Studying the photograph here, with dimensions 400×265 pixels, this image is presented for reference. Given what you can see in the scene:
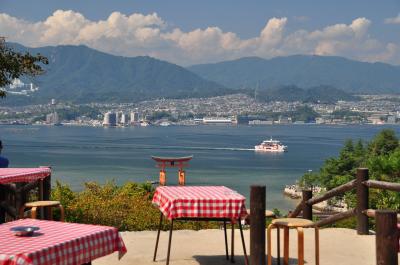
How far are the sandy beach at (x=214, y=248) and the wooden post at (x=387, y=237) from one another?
211cm

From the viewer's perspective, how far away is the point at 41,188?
735 centimetres

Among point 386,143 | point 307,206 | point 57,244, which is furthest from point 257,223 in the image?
point 386,143

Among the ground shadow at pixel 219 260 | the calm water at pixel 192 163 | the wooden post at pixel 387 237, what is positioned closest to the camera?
the wooden post at pixel 387 237

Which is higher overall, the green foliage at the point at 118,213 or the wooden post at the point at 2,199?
the wooden post at the point at 2,199

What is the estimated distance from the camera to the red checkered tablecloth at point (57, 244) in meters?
3.38

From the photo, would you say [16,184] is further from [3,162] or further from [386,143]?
[386,143]

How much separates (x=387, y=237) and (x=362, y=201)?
3.86 m

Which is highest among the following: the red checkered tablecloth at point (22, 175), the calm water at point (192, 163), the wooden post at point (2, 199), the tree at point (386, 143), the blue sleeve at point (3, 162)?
the blue sleeve at point (3, 162)

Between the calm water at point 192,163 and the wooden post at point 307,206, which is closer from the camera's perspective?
the wooden post at point 307,206

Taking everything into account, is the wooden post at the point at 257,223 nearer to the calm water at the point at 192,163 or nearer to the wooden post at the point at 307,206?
the wooden post at the point at 307,206

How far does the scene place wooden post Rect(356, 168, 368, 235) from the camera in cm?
786

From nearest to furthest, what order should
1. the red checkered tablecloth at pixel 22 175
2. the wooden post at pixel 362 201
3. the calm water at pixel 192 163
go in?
the red checkered tablecloth at pixel 22 175
the wooden post at pixel 362 201
the calm water at pixel 192 163

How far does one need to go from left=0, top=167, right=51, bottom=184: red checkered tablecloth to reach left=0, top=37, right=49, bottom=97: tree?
2343 mm

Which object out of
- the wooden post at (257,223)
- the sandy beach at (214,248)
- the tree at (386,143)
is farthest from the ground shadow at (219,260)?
the tree at (386,143)
